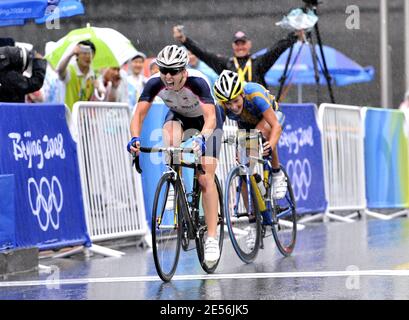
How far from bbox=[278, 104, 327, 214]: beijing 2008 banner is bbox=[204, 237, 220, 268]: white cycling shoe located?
5709 millimetres

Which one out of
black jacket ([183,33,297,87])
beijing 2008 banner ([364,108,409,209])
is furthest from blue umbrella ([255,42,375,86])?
black jacket ([183,33,297,87])

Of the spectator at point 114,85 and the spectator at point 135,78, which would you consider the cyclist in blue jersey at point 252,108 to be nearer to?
the spectator at point 114,85

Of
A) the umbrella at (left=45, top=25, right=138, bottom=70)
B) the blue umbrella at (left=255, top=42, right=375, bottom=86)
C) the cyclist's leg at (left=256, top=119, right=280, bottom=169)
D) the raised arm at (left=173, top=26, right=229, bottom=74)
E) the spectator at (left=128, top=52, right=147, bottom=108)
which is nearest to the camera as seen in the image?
the cyclist's leg at (left=256, top=119, right=280, bottom=169)

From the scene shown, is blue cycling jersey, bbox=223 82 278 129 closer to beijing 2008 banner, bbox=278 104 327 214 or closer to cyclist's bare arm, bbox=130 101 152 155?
cyclist's bare arm, bbox=130 101 152 155

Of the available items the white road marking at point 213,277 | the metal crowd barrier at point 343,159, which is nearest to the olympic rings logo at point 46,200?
the white road marking at point 213,277

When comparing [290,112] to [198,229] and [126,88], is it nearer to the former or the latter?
[126,88]

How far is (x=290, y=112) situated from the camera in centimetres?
1619

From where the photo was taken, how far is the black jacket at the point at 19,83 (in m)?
12.1

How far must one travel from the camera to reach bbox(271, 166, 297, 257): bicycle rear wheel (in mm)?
11562

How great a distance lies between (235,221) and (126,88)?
458cm

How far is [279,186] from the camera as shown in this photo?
38.1 feet

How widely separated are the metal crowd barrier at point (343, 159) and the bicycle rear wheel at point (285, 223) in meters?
4.72

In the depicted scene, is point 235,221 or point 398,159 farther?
point 398,159
